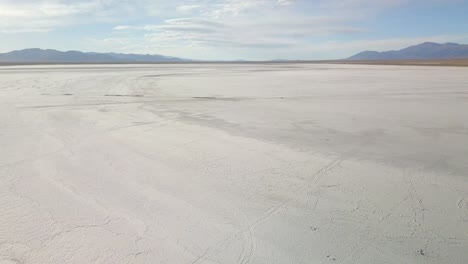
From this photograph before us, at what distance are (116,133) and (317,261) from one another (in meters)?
5.84

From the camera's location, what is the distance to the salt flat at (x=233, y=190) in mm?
3232

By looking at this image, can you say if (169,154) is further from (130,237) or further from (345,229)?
(345,229)

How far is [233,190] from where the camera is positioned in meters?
4.61

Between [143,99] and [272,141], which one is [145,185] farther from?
[143,99]

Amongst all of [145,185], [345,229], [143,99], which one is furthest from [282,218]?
[143,99]

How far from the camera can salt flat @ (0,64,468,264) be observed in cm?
323

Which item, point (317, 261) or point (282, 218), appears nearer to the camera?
point (317, 261)

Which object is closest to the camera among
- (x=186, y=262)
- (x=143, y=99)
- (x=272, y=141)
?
(x=186, y=262)

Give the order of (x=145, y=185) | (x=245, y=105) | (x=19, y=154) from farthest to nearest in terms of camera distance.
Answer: (x=245, y=105), (x=19, y=154), (x=145, y=185)

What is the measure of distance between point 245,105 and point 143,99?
4145mm

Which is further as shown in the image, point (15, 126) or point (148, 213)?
point (15, 126)

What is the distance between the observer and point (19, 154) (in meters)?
6.06

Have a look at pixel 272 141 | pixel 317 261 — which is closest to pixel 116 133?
pixel 272 141

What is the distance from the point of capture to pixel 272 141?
7184 millimetres
